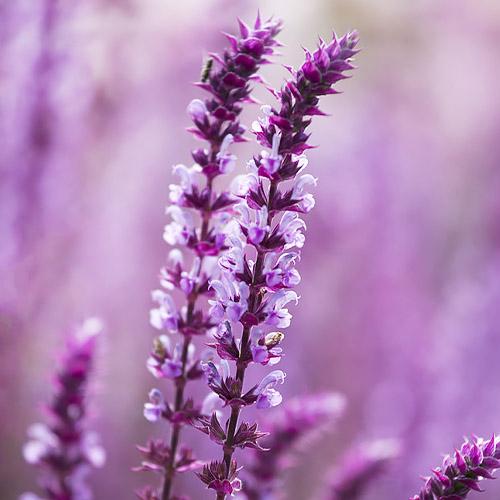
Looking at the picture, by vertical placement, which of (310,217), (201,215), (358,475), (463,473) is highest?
(310,217)

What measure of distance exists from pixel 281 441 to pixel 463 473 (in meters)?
0.28

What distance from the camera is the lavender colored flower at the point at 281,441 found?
887 mm

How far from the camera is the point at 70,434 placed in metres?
0.85

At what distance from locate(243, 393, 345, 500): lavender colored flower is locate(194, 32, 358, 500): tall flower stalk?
7.9 inches

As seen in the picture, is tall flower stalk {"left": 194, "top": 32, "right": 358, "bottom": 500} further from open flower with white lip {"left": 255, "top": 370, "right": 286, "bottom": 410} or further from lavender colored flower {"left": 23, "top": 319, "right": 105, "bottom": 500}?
lavender colored flower {"left": 23, "top": 319, "right": 105, "bottom": 500}

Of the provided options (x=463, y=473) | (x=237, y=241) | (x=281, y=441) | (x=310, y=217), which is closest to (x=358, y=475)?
(x=281, y=441)

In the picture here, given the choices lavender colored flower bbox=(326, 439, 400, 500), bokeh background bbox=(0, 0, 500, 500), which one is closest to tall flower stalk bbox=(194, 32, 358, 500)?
lavender colored flower bbox=(326, 439, 400, 500)

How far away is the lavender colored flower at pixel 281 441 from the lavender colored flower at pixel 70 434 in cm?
17

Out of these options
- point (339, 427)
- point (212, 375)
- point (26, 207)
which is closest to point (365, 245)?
point (339, 427)

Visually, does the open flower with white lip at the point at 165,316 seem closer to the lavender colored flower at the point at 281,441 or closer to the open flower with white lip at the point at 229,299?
the open flower with white lip at the point at 229,299

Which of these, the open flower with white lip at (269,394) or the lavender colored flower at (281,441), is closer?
the open flower with white lip at (269,394)

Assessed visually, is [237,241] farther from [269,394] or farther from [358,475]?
[358,475]

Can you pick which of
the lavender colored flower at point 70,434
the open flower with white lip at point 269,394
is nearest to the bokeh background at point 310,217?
the lavender colored flower at point 70,434

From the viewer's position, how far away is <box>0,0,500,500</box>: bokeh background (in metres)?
1.41
